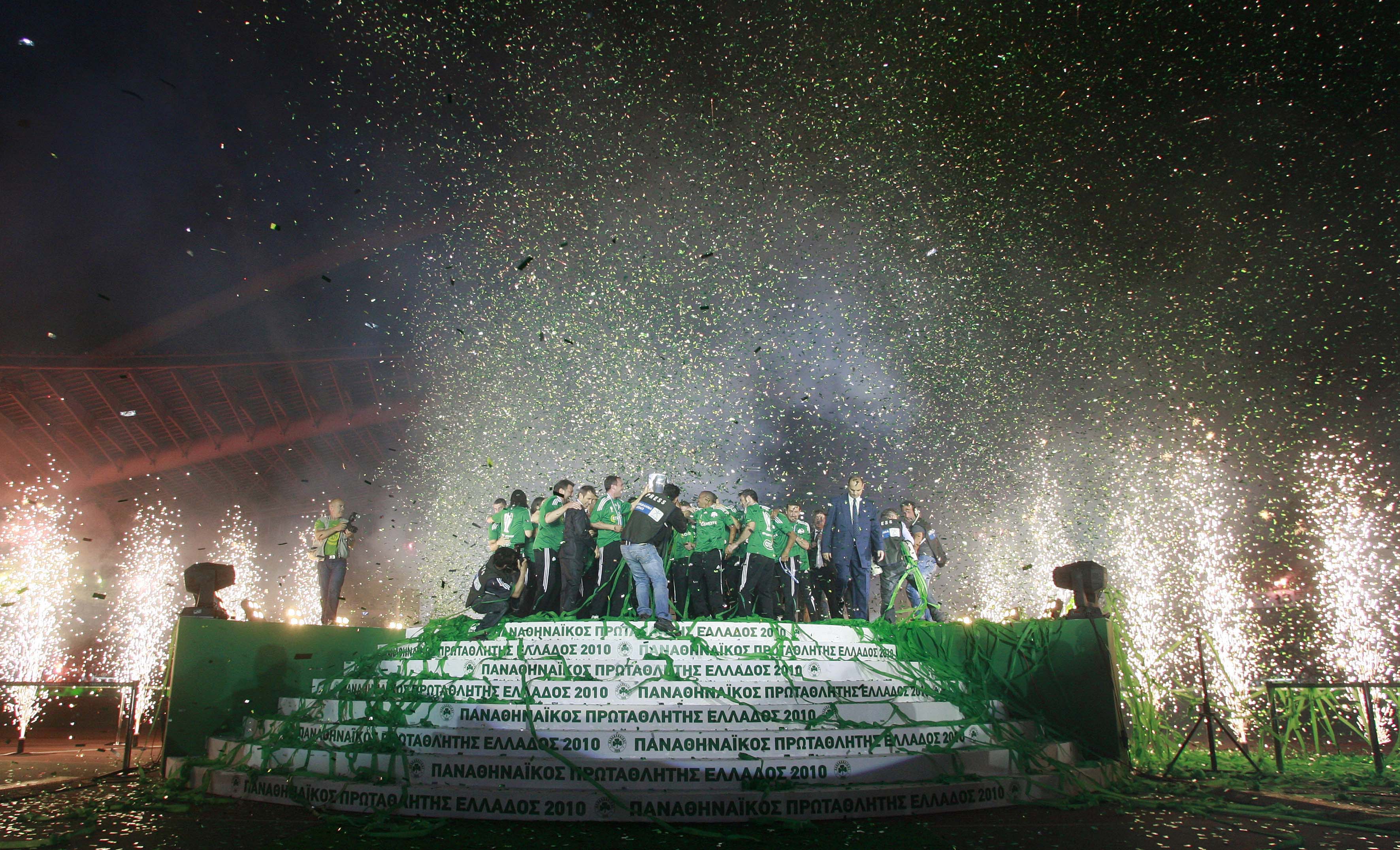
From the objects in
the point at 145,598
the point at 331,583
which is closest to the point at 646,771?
the point at 331,583

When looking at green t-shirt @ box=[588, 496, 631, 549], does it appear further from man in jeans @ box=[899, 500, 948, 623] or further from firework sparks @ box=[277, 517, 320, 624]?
firework sparks @ box=[277, 517, 320, 624]

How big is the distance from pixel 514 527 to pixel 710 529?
8.55ft

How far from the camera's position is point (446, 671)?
616cm

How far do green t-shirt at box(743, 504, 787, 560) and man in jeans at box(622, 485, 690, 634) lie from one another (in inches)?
53.4

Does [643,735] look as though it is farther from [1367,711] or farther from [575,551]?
[1367,711]

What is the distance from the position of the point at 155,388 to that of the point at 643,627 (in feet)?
61.0

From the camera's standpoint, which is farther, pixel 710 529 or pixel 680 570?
pixel 680 570

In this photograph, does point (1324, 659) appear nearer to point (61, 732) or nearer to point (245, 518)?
point (61, 732)

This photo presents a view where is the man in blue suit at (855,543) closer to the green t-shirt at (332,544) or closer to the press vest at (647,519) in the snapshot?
the press vest at (647,519)

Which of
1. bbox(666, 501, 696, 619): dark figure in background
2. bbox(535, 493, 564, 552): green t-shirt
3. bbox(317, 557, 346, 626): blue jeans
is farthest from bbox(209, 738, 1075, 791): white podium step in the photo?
bbox(317, 557, 346, 626): blue jeans

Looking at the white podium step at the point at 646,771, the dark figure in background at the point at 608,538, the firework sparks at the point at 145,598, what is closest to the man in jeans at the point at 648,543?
the dark figure in background at the point at 608,538

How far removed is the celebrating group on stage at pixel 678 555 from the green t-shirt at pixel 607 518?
0.01 meters

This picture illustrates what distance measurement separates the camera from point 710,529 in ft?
28.1

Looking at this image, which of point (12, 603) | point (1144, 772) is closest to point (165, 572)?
point (12, 603)
